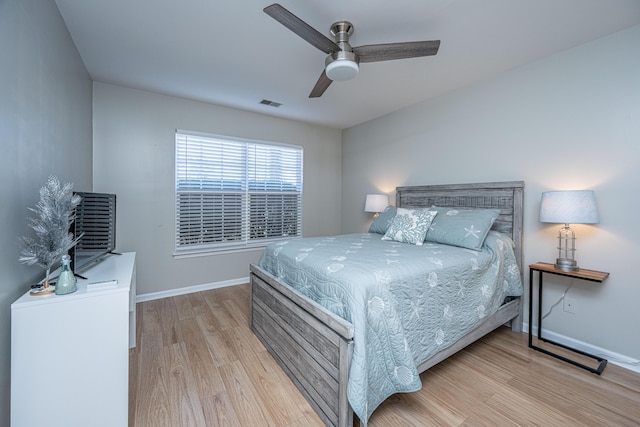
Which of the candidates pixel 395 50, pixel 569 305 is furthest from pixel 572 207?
pixel 395 50

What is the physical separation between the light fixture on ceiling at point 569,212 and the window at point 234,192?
10.6 feet

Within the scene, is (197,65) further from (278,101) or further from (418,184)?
(418,184)

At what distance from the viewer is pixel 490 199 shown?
2.78m

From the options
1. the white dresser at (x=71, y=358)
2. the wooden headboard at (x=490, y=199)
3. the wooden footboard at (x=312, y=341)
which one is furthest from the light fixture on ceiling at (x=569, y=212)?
the white dresser at (x=71, y=358)

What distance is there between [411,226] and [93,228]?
2.72 m

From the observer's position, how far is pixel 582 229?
2.25m

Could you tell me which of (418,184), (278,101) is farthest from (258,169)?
(418,184)

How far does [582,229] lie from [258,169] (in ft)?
12.3

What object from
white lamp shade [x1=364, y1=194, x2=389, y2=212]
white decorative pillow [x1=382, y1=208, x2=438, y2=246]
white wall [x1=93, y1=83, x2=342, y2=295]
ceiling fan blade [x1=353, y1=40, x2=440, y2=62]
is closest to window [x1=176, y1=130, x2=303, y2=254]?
white wall [x1=93, y1=83, x2=342, y2=295]

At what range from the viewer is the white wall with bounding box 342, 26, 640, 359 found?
2031 millimetres

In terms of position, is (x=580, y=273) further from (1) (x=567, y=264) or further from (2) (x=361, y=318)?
(2) (x=361, y=318)

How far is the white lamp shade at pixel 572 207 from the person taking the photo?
2.01 meters

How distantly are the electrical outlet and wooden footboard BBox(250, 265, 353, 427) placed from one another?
2.26 meters

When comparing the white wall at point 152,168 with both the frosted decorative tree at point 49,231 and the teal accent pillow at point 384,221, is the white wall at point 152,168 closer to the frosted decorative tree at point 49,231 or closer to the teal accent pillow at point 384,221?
the teal accent pillow at point 384,221
